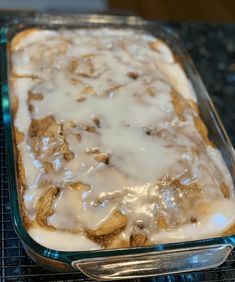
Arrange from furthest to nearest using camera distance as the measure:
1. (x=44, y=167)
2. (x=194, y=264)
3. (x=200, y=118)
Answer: (x=200, y=118) < (x=44, y=167) < (x=194, y=264)

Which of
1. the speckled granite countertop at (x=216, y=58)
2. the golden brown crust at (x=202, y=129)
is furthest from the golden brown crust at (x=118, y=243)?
the speckled granite countertop at (x=216, y=58)

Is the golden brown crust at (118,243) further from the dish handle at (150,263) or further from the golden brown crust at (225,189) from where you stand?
Result: the golden brown crust at (225,189)

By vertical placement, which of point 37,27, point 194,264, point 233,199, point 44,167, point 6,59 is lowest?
point 194,264

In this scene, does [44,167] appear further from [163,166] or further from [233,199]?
[233,199]

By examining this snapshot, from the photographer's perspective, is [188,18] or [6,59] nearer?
[6,59]

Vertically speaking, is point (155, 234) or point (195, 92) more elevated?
point (195, 92)

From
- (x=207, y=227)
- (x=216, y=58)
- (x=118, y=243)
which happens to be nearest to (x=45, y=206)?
(x=118, y=243)

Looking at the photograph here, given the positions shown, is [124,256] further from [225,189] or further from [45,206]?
[225,189]

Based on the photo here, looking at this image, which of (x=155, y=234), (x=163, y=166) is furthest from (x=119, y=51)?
(x=155, y=234)
